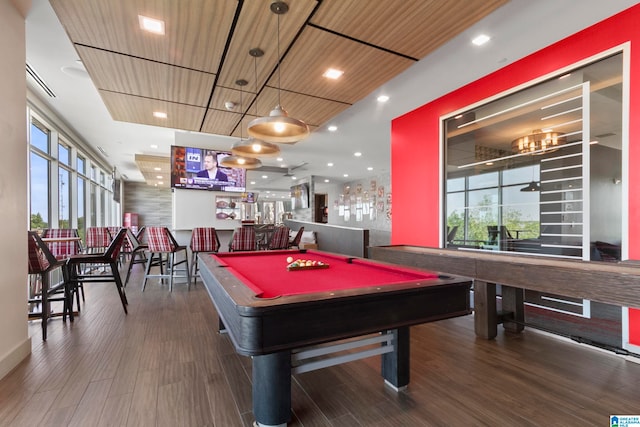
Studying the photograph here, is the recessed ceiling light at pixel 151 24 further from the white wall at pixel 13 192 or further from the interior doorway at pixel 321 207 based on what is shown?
the interior doorway at pixel 321 207

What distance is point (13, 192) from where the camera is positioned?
257 cm

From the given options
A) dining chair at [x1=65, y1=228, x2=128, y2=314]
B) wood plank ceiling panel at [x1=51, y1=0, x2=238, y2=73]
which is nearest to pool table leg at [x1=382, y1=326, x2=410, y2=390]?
wood plank ceiling panel at [x1=51, y1=0, x2=238, y2=73]

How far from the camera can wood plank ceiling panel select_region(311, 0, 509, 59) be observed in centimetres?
244

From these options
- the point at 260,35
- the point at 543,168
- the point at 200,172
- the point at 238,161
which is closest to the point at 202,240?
the point at 238,161

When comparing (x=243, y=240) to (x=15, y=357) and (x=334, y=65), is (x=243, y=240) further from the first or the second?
(x=334, y=65)

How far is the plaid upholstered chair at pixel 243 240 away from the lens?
554cm

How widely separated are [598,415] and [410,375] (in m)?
1.12

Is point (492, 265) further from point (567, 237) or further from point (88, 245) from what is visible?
point (88, 245)

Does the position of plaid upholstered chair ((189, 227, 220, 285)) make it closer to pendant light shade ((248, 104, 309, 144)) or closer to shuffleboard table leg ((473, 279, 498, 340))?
pendant light shade ((248, 104, 309, 144))

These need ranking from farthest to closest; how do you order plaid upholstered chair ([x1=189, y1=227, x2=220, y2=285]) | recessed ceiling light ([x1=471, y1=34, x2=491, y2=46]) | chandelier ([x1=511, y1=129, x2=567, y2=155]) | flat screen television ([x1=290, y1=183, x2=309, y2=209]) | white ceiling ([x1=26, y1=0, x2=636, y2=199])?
flat screen television ([x1=290, y1=183, x2=309, y2=209])
plaid upholstered chair ([x1=189, y1=227, x2=220, y2=285])
chandelier ([x1=511, y1=129, x2=567, y2=155])
recessed ceiling light ([x1=471, y1=34, x2=491, y2=46])
white ceiling ([x1=26, y1=0, x2=636, y2=199])

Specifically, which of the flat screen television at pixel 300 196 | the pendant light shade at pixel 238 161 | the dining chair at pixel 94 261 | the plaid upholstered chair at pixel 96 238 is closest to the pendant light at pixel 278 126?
the pendant light shade at pixel 238 161

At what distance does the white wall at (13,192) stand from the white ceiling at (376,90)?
1.82 feet

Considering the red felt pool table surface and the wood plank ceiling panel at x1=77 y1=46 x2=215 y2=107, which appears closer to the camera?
the red felt pool table surface

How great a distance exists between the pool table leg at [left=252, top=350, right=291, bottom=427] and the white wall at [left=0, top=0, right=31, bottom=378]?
88.2 inches
